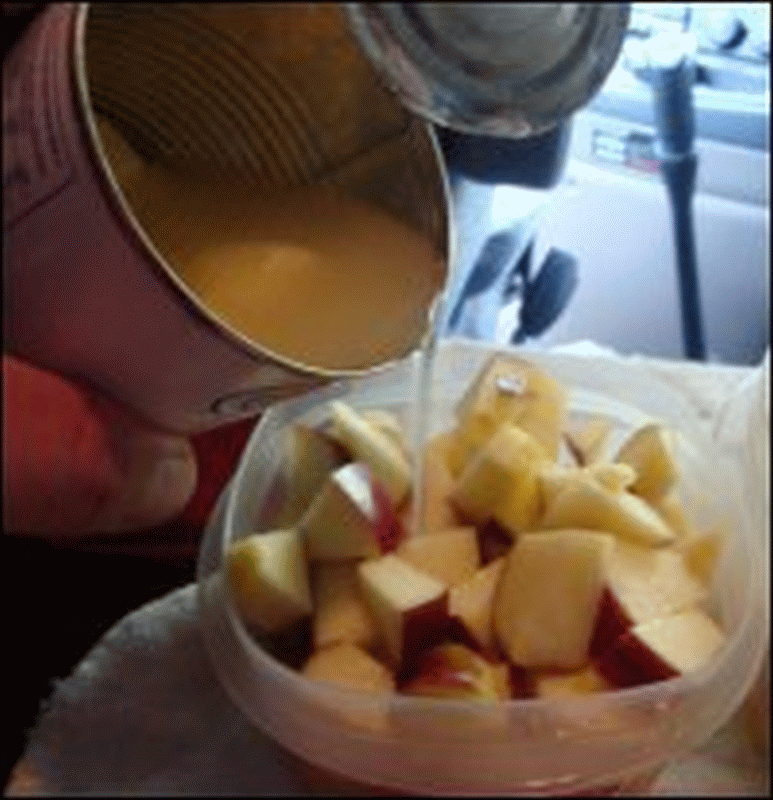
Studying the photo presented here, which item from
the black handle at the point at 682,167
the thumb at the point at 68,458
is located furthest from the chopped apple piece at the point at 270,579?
the black handle at the point at 682,167

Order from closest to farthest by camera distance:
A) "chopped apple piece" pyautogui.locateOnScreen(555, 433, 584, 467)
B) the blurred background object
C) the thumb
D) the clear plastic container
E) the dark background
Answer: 1. the thumb
2. the dark background
3. the clear plastic container
4. "chopped apple piece" pyautogui.locateOnScreen(555, 433, 584, 467)
5. the blurred background object

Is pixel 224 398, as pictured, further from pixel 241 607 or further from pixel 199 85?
pixel 241 607

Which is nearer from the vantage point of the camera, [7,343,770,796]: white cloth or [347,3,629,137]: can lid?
[347,3,629,137]: can lid

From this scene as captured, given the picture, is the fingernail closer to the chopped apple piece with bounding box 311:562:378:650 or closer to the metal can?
the metal can

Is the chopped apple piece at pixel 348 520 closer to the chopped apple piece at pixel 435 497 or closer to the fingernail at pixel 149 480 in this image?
the chopped apple piece at pixel 435 497

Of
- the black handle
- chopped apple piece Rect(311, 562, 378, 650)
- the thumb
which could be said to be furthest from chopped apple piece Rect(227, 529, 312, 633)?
the black handle

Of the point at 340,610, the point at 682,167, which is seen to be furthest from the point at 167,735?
the point at 682,167

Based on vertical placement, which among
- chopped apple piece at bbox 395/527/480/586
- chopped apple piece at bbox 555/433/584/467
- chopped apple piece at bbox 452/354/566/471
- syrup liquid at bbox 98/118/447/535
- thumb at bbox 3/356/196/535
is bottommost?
chopped apple piece at bbox 555/433/584/467
